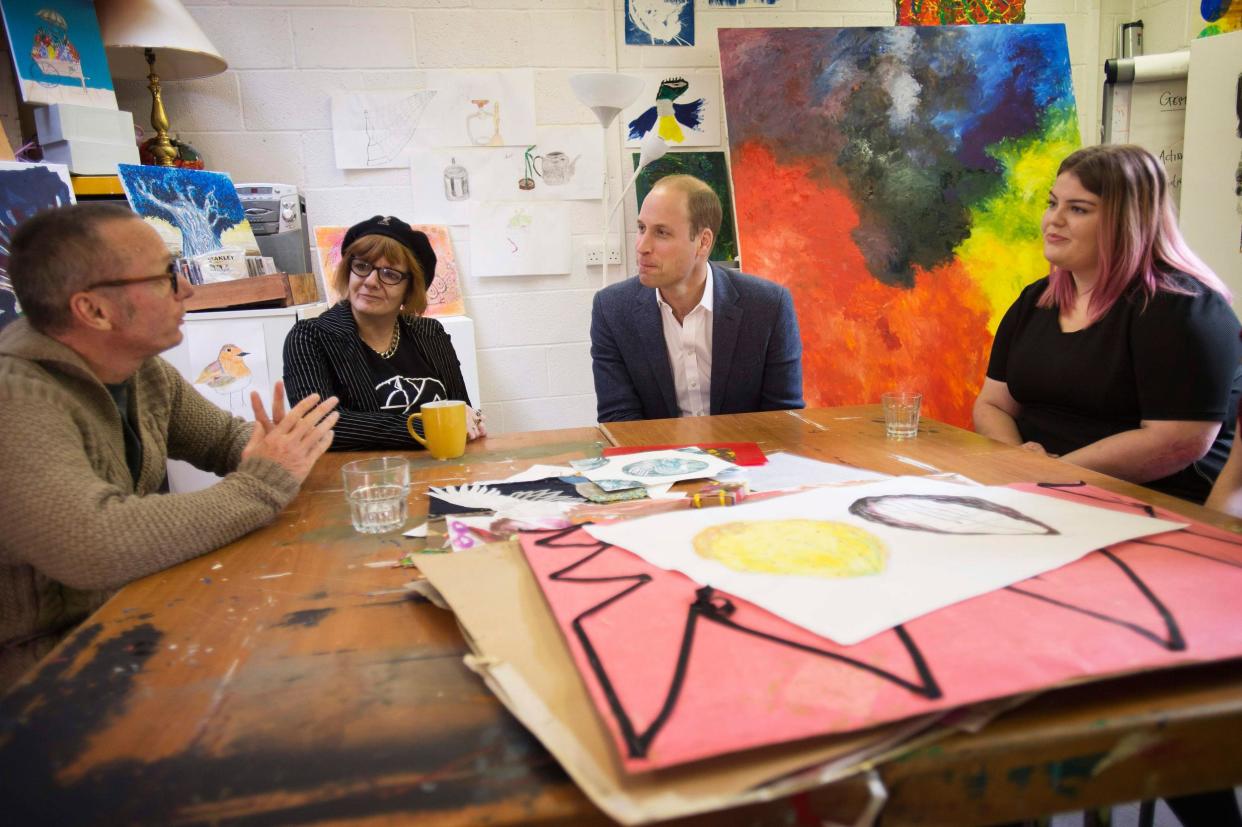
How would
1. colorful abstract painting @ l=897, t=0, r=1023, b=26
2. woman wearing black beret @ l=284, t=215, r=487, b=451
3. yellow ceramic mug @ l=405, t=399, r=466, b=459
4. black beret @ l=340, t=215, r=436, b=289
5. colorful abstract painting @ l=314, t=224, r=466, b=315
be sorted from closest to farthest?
1. yellow ceramic mug @ l=405, t=399, r=466, b=459
2. woman wearing black beret @ l=284, t=215, r=487, b=451
3. black beret @ l=340, t=215, r=436, b=289
4. colorful abstract painting @ l=314, t=224, r=466, b=315
5. colorful abstract painting @ l=897, t=0, r=1023, b=26

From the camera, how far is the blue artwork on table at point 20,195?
1.86 meters

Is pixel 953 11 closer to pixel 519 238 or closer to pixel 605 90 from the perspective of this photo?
pixel 605 90

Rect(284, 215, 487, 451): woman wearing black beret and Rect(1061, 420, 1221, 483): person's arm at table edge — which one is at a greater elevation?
Rect(284, 215, 487, 451): woman wearing black beret

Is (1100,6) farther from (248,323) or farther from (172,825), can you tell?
(172,825)

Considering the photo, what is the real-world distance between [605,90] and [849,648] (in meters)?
2.19

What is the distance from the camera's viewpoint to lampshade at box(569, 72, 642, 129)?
2.35m

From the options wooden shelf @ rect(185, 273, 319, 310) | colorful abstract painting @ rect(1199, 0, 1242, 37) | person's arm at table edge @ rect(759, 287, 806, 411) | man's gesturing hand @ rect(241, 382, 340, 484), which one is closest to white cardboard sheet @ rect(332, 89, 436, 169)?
A: wooden shelf @ rect(185, 273, 319, 310)

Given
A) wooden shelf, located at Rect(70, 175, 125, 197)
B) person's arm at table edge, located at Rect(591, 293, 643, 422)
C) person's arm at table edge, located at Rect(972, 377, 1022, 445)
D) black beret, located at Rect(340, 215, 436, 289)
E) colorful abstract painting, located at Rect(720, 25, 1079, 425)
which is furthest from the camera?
colorful abstract painting, located at Rect(720, 25, 1079, 425)

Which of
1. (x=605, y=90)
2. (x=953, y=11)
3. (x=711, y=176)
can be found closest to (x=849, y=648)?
(x=605, y=90)

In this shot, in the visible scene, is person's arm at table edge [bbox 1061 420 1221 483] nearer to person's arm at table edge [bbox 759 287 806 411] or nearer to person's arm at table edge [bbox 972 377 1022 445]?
person's arm at table edge [bbox 972 377 1022 445]

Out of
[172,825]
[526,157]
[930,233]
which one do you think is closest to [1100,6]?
[930,233]

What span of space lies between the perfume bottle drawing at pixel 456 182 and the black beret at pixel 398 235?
939 millimetres

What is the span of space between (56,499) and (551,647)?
638 mm

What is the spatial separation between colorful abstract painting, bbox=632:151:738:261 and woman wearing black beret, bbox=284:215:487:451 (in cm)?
121
